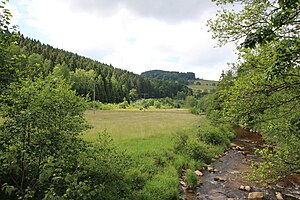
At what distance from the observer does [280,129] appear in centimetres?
854

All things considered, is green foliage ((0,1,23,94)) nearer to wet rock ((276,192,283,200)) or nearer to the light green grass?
the light green grass

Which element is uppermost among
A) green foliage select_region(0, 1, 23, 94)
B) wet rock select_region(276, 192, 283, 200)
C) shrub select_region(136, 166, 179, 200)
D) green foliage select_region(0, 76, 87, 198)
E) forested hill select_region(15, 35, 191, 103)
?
forested hill select_region(15, 35, 191, 103)

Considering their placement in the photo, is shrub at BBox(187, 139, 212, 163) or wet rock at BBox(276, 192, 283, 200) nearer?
wet rock at BBox(276, 192, 283, 200)

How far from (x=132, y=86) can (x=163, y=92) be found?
1412 inches

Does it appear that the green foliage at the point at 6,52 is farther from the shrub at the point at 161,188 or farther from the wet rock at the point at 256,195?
the wet rock at the point at 256,195

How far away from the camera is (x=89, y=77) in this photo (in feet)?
255

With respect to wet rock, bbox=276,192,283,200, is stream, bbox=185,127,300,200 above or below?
below

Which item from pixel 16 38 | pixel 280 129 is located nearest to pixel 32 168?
pixel 16 38

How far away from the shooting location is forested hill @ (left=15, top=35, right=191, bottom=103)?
70.1m

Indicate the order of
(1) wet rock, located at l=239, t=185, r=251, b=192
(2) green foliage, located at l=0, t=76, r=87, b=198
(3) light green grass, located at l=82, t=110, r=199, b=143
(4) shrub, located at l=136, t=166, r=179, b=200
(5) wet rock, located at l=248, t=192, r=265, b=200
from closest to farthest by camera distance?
(2) green foliage, located at l=0, t=76, r=87, b=198, (4) shrub, located at l=136, t=166, r=179, b=200, (5) wet rock, located at l=248, t=192, r=265, b=200, (1) wet rock, located at l=239, t=185, r=251, b=192, (3) light green grass, located at l=82, t=110, r=199, b=143

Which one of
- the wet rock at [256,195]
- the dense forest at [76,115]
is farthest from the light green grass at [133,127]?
the wet rock at [256,195]

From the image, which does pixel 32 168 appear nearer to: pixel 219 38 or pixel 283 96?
pixel 219 38

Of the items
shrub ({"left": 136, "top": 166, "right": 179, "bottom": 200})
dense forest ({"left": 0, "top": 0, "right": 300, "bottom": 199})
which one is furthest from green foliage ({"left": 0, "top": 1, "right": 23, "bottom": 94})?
shrub ({"left": 136, "top": 166, "right": 179, "bottom": 200})

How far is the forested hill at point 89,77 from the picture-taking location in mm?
70125
